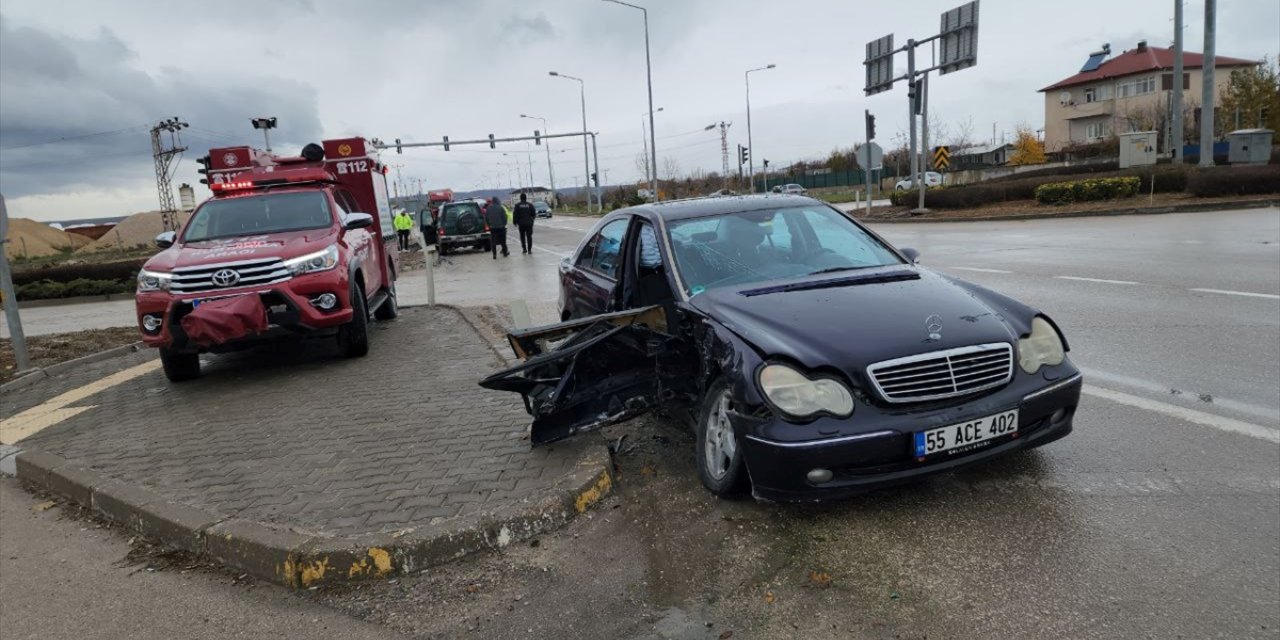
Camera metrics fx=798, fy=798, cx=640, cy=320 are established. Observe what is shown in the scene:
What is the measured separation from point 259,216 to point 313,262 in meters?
1.56

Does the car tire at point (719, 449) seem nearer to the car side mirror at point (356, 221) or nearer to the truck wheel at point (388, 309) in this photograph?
the car side mirror at point (356, 221)

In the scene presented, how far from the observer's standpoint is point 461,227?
90.6ft

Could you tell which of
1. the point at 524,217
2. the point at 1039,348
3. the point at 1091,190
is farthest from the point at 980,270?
the point at 1091,190

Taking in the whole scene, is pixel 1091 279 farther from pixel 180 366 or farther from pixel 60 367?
pixel 60 367

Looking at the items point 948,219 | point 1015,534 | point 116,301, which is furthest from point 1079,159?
point 1015,534

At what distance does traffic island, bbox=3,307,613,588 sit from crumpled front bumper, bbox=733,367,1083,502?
3.53ft

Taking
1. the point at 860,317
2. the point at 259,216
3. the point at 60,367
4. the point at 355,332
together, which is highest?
the point at 259,216

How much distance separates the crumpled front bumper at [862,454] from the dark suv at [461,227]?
24848 mm

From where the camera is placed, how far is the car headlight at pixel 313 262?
24.6 feet

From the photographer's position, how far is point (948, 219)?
26.5 metres

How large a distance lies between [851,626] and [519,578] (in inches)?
56.3

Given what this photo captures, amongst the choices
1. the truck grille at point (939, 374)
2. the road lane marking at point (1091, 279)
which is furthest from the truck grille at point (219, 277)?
the road lane marking at point (1091, 279)

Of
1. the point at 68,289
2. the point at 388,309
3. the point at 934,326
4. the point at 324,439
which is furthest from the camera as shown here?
the point at 68,289

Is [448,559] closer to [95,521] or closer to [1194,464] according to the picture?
[95,521]
